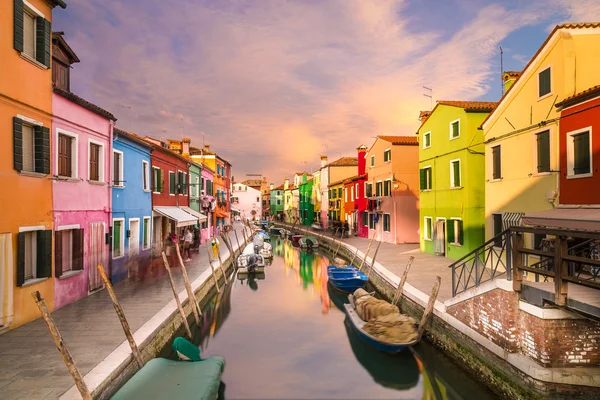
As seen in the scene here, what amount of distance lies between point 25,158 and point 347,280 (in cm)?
1380

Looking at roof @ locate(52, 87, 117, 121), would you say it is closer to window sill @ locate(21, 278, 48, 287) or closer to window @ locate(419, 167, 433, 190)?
window sill @ locate(21, 278, 48, 287)

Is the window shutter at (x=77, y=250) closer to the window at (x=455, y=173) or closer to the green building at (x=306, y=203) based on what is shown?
the window at (x=455, y=173)

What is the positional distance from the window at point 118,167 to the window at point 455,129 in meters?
16.4

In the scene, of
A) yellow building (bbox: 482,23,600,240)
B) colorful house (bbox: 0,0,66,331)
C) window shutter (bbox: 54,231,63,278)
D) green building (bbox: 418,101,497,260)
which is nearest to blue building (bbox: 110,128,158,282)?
window shutter (bbox: 54,231,63,278)

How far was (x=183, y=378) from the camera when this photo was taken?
23.7 feet

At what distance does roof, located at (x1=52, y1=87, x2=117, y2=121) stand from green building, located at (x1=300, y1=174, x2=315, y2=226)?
152 ft

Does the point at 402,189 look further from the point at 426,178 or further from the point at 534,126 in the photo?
the point at 534,126

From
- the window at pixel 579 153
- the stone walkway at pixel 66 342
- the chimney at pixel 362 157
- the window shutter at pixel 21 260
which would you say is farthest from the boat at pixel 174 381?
the chimney at pixel 362 157

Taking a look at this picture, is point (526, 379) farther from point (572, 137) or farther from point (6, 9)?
point (6, 9)

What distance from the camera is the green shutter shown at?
9.59 meters

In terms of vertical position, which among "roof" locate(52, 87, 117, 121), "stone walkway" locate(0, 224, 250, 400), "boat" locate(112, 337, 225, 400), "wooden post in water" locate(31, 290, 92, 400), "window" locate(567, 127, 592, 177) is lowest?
"boat" locate(112, 337, 225, 400)

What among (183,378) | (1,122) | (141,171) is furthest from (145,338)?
(141,171)

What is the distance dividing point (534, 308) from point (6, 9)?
13.7 meters

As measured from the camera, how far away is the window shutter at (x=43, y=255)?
1043 cm
